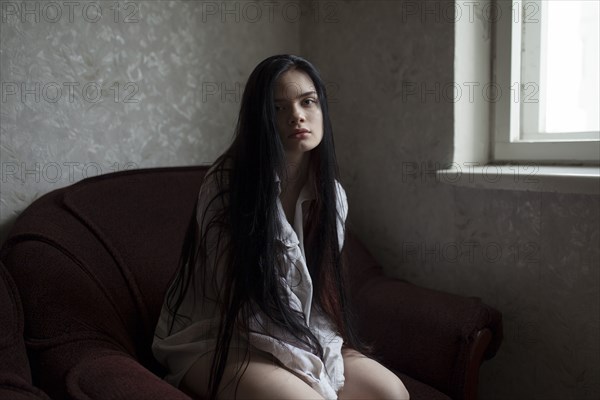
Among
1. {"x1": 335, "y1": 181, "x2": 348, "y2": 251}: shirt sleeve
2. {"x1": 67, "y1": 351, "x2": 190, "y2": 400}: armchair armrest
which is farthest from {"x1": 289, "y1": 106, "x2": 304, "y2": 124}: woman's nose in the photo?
{"x1": 67, "y1": 351, "x2": 190, "y2": 400}: armchair armrest

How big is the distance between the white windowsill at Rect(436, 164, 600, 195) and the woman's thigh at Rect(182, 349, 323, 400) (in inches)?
34.5

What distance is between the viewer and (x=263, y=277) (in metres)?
1.19

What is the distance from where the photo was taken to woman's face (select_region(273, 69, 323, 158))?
1.24 metres

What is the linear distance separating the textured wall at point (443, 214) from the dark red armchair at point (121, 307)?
0.23 meters

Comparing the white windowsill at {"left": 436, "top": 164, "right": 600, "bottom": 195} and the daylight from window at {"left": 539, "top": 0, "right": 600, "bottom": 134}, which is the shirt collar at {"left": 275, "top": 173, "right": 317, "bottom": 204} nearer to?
the white windowsill at {"left": 436, "top": 164, "right": 600, "bottom": 195}

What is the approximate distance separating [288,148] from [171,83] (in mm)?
849

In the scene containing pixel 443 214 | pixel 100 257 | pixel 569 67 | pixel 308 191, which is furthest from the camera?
pixel 443 214

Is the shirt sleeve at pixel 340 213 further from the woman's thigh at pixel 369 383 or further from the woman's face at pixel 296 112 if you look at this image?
the woman's thigh at pixel 369 383

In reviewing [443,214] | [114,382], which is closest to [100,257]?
[114,382]

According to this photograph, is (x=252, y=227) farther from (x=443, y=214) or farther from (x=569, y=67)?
(x=569, y=67)

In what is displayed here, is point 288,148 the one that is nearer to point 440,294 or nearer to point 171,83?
point 440,294

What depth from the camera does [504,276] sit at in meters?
1.72

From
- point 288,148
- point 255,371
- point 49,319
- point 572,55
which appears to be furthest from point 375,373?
point 572,55

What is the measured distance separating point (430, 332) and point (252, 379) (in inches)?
23.9
